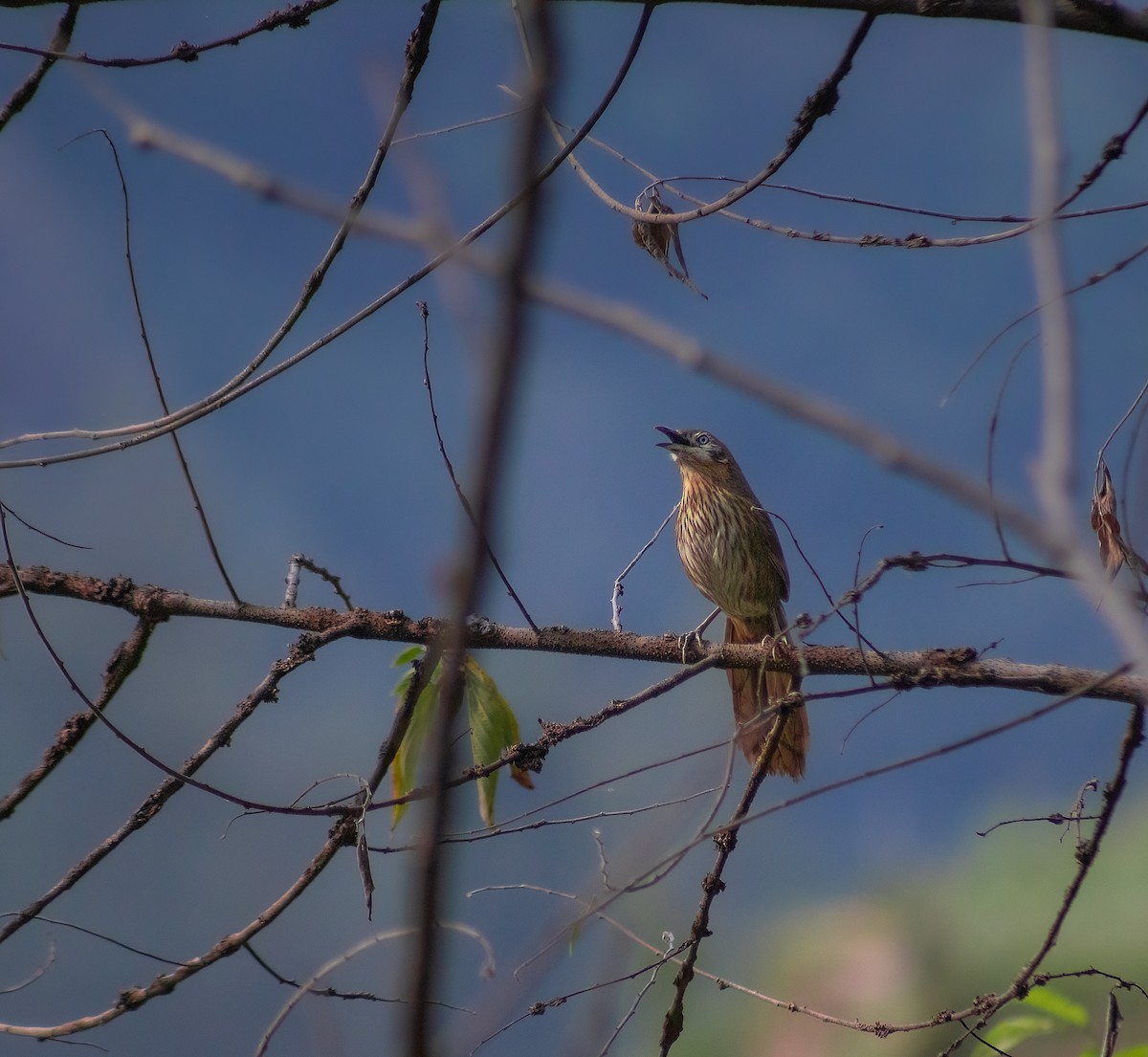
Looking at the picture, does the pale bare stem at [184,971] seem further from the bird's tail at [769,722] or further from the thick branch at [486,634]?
the bird's tail at [769,722]

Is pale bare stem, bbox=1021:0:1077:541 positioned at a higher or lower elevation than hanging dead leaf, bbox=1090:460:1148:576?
lower

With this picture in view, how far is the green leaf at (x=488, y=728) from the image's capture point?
2.06 m

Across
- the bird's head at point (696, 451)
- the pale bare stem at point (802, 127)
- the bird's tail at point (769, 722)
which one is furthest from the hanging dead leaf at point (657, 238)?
the bird's head at point (696, 451)

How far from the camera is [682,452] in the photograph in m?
4.03

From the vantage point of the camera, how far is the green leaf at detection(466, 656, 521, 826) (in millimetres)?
2057

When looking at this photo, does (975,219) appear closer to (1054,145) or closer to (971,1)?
(971,1)

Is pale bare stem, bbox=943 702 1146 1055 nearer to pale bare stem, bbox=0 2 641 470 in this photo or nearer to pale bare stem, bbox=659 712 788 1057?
pale bare stem, bbox=659 712 788 1057

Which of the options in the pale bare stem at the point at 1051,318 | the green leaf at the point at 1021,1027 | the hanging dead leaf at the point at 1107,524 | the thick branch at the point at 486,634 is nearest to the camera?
the pale bare stem at the point at 1051,318

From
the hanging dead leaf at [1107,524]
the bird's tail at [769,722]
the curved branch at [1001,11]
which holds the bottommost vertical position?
the hanging dead leaf at [1107,524]

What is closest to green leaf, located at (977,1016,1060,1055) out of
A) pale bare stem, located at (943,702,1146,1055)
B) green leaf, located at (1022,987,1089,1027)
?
green leaf, located at (1022,987,1089,1027)

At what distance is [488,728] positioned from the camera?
Answer: 6.82 ft

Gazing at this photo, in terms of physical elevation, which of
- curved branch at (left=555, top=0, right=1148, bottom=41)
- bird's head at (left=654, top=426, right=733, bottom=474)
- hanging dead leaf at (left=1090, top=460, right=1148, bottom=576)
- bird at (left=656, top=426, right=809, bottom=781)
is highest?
bird's head at (left=654, top=426, right=733, bottom=474)

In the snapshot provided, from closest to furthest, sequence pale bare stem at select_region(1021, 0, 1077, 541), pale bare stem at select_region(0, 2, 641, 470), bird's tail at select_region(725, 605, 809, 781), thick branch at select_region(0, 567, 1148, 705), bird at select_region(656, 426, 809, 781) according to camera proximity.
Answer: pale bare stem at select_region(1021, 0, 1077, 541) < pale bare stem at select_region(0, 2, 641, 470) < thick branch at select_region(0, 567, 1148, 705) < bird's tail at select_region(725, 605, 809, 781) < bird at select_region(656, 426, 809, 781)

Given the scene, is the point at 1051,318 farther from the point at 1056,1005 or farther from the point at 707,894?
the point at 1056,1005
